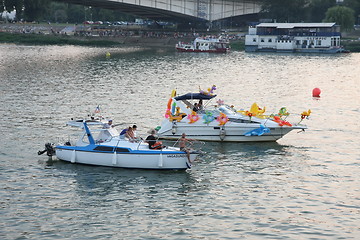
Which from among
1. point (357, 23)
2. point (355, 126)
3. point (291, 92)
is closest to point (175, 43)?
point (357, 23)

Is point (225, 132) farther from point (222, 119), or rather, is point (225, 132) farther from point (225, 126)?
point (222, 119)

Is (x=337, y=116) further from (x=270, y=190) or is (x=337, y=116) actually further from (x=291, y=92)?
(x=270, y=190)

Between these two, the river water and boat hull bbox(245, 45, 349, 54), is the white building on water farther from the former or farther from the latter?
the river water

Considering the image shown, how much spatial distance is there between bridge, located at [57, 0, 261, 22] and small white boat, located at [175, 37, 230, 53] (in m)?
13.9

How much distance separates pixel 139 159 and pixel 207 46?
Result: 119338 millimetres

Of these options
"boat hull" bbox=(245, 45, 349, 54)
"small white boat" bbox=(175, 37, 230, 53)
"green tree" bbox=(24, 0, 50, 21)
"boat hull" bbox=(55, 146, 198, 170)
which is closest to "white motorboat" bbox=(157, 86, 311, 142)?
"boat hull" bbox=(55, 146, 198, 170)

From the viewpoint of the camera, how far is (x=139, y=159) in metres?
37.1

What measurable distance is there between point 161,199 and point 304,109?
117ft

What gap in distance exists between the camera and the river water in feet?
96.0

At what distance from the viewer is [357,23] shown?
630ft

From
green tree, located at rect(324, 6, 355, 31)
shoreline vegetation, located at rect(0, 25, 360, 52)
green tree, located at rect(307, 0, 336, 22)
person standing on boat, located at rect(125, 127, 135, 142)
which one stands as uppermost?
green tree, located at rect(307, 0, 336, 22)

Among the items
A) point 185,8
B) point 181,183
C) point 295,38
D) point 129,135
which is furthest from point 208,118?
point 185,8

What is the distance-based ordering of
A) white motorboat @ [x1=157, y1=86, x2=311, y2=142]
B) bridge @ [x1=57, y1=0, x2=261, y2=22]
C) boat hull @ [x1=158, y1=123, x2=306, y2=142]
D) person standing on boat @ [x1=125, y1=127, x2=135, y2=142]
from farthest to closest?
1. bridge @ [x1=57, y1=0, x2=261, y2=22]
2. boat hull @ [x1=158, y1=123, x2=306, y2=142]
3. white motorboat @ [x1=157, y1=86, x2=311, y2=142]
4. person standing on boat @ [x1=125, y1=127, x2=135, y2=142]

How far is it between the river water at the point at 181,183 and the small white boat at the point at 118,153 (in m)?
0.53
